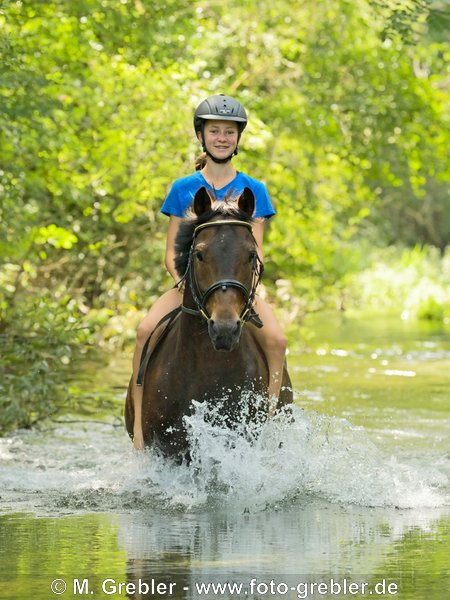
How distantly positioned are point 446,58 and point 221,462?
673 inches

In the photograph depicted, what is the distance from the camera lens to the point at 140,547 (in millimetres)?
7074

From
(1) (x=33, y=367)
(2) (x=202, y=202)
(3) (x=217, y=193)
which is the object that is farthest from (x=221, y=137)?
(1) (x=33, y=367)

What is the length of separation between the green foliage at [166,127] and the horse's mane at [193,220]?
446cm

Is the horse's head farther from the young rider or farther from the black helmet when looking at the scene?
the black helmet

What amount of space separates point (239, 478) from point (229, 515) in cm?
29

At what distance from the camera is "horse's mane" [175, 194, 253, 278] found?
8172mm

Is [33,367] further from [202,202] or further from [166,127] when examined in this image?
[166,127]

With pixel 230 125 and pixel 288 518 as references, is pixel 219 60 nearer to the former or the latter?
pixel 230 125

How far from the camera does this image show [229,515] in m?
8.13

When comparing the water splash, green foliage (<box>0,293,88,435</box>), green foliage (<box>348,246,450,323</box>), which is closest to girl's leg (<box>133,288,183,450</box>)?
the water splash

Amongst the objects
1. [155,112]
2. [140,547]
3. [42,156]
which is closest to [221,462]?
[140,547]

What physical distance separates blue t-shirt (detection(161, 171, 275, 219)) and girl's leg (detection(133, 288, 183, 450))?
0.57 metres

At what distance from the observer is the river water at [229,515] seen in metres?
6.29

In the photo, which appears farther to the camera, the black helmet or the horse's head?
the black helmet
